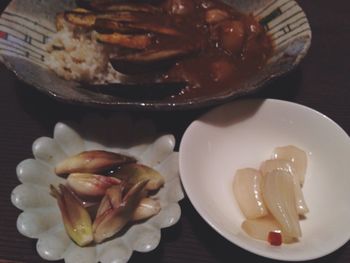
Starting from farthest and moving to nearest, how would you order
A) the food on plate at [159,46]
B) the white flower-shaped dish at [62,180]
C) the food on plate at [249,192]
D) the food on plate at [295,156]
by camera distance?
1. the food on plate at [159,46]
2. the food on plate at [295,156]
3. the food on plate at [249,192]
4. the white flower-shaped dish at [62,180]

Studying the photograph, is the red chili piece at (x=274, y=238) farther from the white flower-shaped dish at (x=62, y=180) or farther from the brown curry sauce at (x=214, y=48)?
the brown curry sauce at (x=214, y=48)

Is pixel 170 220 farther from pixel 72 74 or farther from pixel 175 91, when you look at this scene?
pixel 72 74

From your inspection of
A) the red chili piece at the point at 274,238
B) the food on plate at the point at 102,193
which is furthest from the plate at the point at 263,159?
the food on plate at the point at 102,193

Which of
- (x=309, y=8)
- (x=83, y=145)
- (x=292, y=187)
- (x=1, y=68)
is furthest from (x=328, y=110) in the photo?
(x=1, y=68)

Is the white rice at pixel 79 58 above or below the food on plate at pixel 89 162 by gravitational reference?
above

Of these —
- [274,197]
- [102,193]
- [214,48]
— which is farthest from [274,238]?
[214,48]

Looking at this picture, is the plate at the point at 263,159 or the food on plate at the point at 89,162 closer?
the plate at the point at 263,159
